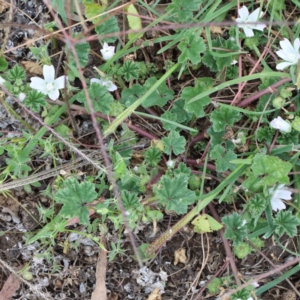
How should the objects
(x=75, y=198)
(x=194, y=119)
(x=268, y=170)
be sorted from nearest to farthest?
(x=75, y=198) < (x=268, y=170) < (x=194, y=119)

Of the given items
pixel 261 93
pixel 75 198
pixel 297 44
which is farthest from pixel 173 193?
pixel 297 44

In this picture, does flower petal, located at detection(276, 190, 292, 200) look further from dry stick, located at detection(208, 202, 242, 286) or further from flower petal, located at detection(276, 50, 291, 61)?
flower petal, located at detection(276, 50, 291, 61)

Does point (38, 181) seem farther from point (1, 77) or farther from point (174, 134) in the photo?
point (174, 134)

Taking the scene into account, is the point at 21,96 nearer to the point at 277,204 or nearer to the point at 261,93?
the point at 261,93

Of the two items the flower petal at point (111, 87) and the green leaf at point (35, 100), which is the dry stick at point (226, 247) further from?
the green leaf at point (35, 100)

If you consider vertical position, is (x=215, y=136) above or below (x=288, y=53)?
below

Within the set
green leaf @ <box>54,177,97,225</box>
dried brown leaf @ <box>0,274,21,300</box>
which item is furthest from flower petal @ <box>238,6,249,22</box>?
dried brown leaf @ <box>0,274,21,300</box>
